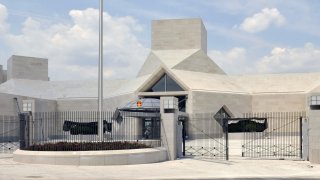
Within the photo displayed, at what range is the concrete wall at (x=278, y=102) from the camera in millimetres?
60469

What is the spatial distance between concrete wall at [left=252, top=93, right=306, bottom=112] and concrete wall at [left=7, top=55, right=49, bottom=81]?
3669 centimetres

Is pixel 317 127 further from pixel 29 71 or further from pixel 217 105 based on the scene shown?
pixel 29 71

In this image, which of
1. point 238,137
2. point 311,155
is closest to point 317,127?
point 311,155

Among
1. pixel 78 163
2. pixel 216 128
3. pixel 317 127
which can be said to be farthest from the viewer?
pixel 216 128

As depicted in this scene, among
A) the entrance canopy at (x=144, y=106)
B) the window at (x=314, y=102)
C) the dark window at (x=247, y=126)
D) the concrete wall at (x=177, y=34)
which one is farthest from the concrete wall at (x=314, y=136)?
the concrete wall at (x=177, y=34)

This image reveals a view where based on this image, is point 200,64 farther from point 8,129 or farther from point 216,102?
point 8,129

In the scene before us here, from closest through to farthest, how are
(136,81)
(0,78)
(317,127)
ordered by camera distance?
(317,127)
(136,81)
(0,78)

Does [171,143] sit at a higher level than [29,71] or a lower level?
lower

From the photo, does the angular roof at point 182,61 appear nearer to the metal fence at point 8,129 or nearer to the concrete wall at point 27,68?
the metal fence at point 8,129

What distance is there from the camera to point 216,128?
5462 cm

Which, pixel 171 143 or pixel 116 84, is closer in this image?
pixel 171 143

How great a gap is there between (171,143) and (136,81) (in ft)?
127

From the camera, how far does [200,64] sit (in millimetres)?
63688

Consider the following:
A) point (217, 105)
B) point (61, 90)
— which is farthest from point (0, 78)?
point (217, 105)
